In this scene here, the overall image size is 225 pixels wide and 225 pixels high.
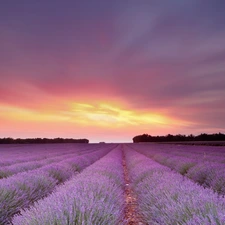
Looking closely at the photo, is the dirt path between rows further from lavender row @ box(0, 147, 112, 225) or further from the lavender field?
lavender row @ box(0, 147, 112, 225)

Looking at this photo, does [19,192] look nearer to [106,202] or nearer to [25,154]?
[106,202]

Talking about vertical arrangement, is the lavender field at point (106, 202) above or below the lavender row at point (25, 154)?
below

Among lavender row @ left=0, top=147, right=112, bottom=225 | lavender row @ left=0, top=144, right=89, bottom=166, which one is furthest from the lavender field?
lavender row @ left=0, top=144, right=89, bottom=166

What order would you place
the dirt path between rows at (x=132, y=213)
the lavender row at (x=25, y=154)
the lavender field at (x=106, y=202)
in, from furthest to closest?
1. the lavender row at (x=25, y=154)
2. the dirt path between rows at (x=132, y=213)
3. the lavender field at (x=106, y=202)

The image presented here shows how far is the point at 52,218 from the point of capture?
2.53 m

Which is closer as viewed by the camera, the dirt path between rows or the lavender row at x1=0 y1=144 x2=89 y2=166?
the dirt path between rows

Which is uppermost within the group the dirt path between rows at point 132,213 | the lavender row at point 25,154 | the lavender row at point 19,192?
the lavender row at point 25,154

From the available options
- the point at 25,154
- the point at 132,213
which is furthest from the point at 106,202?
the point at 25,154

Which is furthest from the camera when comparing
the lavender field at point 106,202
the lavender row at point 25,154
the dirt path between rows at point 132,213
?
the lavender row at point 25,154

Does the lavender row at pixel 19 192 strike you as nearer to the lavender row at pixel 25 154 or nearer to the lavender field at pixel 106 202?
the lavender field at pixel 106 202

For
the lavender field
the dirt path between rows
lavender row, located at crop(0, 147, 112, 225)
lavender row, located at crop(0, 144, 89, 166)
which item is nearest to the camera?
the lavender field

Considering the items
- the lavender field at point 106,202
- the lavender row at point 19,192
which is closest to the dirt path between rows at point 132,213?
the lavender field at point 106,202

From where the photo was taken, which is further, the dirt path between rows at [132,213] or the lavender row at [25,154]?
the lavender row at [25,154]

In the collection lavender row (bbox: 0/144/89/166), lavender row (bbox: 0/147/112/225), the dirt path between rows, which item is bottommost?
the dirt path between rows
